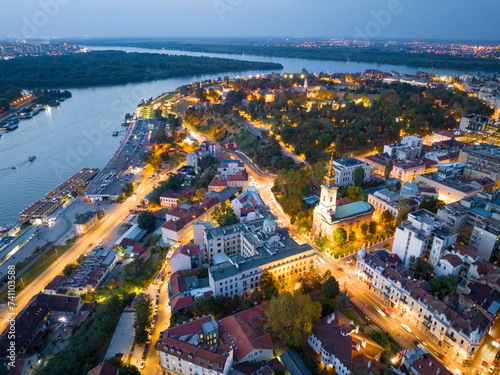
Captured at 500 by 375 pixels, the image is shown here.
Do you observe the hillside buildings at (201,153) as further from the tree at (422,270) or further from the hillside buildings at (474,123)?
the hillside buildings at (474,123)

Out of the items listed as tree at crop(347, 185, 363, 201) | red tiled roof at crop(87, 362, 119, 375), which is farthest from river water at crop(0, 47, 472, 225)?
tree at crop(347, 185, 363, 201)

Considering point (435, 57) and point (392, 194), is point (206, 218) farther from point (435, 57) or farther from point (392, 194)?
point (435, 57)

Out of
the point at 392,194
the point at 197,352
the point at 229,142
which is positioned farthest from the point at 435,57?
the point at 197,352

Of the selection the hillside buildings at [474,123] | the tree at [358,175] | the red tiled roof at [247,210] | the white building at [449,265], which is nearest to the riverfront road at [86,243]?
the red tiled roof at [247,210]

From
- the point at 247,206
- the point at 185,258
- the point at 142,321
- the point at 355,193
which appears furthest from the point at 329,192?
the point at 142,321

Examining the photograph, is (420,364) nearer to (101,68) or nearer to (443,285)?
(443,285)
